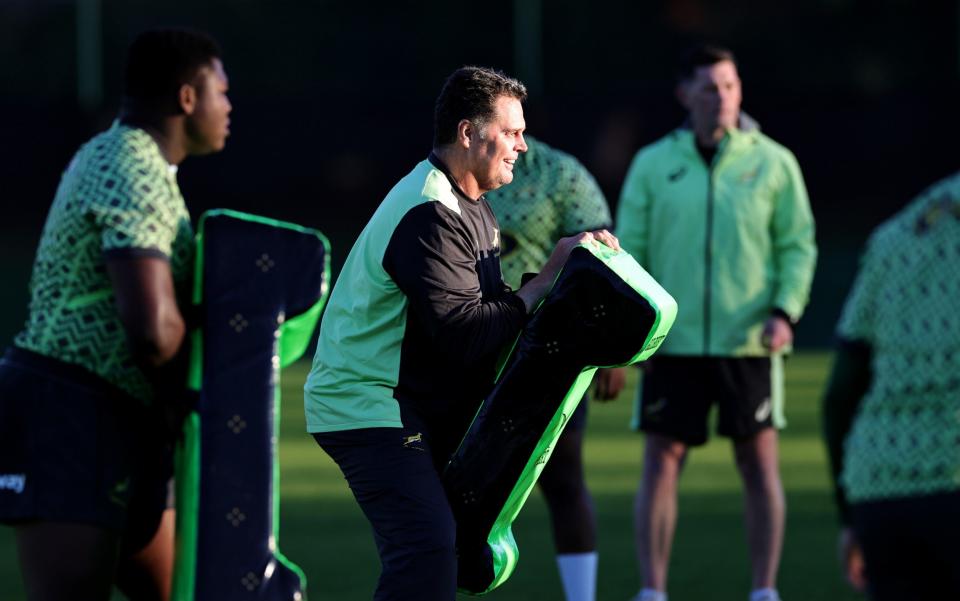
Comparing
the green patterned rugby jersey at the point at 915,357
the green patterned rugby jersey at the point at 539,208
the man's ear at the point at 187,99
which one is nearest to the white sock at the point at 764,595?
the green patterned rugby jersey at the point at 539,208

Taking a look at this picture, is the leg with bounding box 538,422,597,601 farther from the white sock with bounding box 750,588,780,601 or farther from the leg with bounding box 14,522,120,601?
the leg with bounding box 14,522,120,601

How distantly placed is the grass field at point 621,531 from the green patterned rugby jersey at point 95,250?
0.63 metres

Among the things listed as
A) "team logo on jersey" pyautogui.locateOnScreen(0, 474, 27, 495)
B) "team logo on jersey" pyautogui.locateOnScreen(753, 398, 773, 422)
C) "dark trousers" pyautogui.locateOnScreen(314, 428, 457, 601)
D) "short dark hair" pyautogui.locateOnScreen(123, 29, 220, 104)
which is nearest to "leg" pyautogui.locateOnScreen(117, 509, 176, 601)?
"team logo on jersey" pyautogui.locateOnScreen(0, 474, 27, 495)

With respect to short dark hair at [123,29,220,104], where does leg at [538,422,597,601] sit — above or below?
below

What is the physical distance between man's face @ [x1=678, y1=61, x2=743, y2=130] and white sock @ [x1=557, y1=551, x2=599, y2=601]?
1790mm

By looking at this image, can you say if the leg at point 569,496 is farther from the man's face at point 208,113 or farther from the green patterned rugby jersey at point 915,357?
the green patterned rugby jersey at point 915,357

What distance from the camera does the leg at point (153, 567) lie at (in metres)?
4.38

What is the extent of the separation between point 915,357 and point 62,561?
7.01ft

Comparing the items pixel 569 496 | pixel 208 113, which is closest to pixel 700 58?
pixel 569 496

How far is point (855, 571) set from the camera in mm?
3115

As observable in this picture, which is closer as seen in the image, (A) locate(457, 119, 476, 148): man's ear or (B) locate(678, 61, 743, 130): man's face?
(A) locate(457, 119, 476, 148): man's ear

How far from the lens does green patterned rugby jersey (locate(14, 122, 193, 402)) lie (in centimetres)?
411

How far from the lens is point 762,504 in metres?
6.23

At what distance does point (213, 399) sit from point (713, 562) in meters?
3.27
